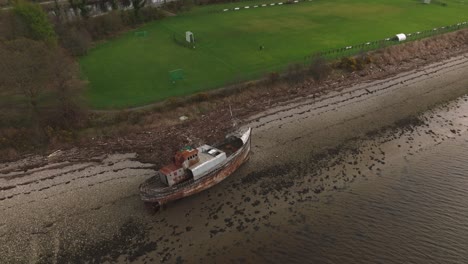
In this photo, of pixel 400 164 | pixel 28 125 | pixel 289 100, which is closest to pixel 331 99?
pixel 289 100

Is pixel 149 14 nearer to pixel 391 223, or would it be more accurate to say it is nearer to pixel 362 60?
pixel 362 60

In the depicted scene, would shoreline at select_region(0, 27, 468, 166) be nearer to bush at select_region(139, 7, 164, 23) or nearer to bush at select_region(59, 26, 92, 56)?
bush at select_region(59, 26, 92, 56)

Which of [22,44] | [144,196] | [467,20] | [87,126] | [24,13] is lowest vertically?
[144,196]

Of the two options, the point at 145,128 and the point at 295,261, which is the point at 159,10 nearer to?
the point at 145,128

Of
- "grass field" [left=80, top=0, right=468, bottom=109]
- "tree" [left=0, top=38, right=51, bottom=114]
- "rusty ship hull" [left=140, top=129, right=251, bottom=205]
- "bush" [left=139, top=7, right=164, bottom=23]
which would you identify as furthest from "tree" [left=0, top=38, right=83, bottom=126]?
"bush" [left=139, top=7, right=164, bottom=23]

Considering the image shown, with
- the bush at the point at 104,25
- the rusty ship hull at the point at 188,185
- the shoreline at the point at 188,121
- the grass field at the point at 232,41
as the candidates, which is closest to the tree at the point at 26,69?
the shoreline at the point at 188,121

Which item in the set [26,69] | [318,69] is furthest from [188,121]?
[318,69]
